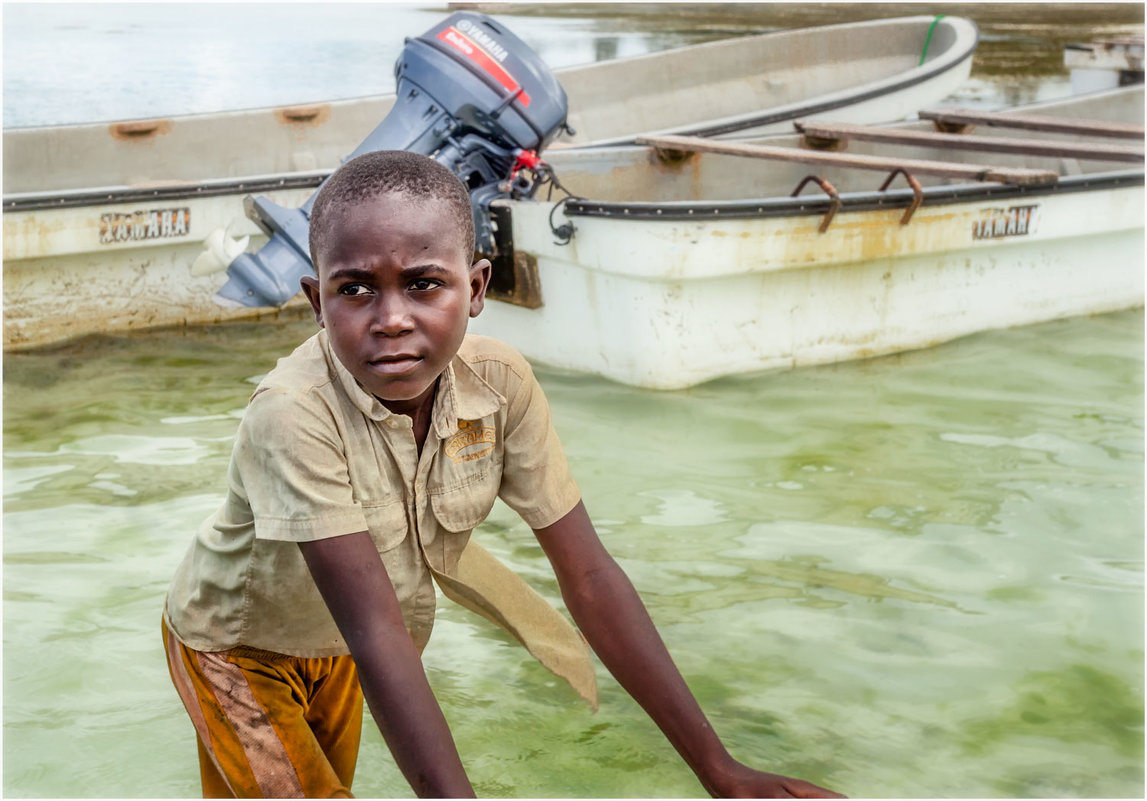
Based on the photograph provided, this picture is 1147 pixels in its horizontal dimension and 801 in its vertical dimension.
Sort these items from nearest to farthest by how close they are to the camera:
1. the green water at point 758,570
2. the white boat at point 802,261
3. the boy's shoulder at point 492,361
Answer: the boy's shoulder at point 492,361, the green water at point 758,570, the white boat at point 802,261

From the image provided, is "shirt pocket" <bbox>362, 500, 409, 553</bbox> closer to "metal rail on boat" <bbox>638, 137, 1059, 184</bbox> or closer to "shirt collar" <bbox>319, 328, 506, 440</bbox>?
"shirt collar" <bbox>319, 328, 506, 440</bbox>

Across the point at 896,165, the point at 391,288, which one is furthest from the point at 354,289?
the point at 896,165

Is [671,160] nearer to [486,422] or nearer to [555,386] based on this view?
[555,386]

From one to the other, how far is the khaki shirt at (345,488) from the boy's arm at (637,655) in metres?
0.06

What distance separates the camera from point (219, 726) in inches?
66.5

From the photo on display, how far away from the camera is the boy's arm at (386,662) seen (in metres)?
1.43

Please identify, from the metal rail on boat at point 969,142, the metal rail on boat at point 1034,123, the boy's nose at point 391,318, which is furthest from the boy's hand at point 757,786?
the metal rail on boat at point 1034,123

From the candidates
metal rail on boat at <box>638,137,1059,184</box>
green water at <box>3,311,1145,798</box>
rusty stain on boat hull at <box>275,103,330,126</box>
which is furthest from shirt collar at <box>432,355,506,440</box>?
rusty stain on boat hull at <box>275,103,330,126</box>

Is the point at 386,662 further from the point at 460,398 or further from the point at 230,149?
the point at 230,149

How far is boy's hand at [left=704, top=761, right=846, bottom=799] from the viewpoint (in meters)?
1.50

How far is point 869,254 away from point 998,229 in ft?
2.02

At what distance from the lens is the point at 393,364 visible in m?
1.46

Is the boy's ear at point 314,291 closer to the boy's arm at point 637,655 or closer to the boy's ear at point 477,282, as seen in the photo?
the boy's ear at point 477,282

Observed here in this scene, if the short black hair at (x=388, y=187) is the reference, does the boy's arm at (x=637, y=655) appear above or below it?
below
